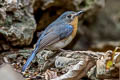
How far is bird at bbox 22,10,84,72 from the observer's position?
18.7 ft

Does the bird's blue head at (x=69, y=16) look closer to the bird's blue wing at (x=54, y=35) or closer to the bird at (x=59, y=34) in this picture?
the bird at (x=59, y=34)

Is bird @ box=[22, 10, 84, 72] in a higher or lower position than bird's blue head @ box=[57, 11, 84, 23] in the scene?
lower

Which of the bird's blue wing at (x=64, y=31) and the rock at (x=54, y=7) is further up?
the rock at (x=54, y=7)

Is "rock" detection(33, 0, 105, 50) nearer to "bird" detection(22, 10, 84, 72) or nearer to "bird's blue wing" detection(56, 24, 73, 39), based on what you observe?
"bird" detection(22, 10, 84, 72)

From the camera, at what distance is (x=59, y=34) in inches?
235

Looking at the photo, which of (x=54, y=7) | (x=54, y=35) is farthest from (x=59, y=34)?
(x=54, y=7)

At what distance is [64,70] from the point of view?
476cm

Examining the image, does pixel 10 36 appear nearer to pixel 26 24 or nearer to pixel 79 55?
pixel 26 24

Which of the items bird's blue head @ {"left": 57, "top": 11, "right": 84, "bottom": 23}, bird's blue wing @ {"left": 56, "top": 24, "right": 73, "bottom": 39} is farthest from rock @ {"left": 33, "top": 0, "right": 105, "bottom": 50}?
bird's blue wing @ {"left": 56, "top": 24, "right": 73, "bottom": 39}

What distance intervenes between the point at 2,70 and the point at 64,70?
123cm

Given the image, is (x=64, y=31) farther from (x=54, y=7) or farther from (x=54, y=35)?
(x=54, y=7)

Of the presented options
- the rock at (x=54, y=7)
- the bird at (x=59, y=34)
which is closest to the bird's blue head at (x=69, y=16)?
the bird at (x=59, y=34)

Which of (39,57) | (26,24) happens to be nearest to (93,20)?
(26,24)

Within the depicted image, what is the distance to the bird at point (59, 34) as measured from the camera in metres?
5.71
